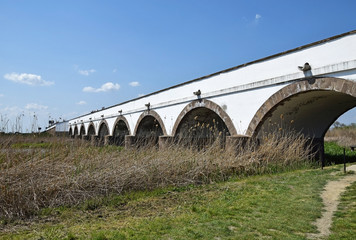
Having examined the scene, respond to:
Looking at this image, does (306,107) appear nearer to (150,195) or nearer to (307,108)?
(307,108)

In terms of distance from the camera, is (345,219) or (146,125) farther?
(146,125)

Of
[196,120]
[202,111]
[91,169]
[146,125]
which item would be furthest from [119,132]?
[91,169]

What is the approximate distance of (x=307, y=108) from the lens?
9125 millimetres

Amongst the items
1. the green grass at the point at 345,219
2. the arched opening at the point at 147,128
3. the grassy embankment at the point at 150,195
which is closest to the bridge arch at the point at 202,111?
the grassy embankment at the point at 150,195

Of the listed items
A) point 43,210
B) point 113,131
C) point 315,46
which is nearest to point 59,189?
point 43,210

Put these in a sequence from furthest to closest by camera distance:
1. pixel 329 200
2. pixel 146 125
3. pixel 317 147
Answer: pixel 146 125 → pixel 317 147 → pixel 329 200

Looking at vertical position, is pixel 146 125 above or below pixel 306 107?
below

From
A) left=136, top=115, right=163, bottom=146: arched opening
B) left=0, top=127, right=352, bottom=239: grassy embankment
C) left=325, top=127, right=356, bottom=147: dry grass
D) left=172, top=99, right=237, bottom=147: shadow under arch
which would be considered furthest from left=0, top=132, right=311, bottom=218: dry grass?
left=325, top=127, right=356, bottom=147: dry grass

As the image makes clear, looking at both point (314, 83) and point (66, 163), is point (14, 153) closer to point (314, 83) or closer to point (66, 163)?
point (66, 163)

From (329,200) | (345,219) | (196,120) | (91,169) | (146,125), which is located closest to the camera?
(345,219)

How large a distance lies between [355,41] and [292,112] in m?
2.96

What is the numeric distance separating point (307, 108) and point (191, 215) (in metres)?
6.62

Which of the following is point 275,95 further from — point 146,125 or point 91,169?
point 146,125

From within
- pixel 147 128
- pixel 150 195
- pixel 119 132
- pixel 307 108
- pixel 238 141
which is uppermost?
pixel 307 108
